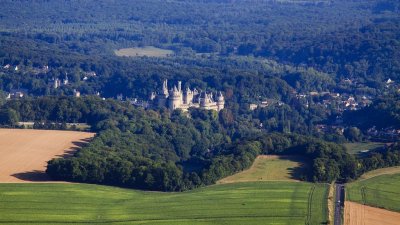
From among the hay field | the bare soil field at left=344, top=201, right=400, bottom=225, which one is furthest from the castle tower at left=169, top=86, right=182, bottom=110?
the hay field

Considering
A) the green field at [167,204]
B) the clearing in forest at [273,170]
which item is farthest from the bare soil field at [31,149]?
the clearing in forest at [273,170]

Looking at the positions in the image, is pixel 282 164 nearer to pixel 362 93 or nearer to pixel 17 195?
pixel 17 195

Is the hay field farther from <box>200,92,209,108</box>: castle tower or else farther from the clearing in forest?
the clearing in forest

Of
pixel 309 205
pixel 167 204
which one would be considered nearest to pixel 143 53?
pixel 167 204

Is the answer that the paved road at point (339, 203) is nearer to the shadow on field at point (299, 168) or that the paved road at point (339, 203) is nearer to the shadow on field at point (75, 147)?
the shadow on field at point (299, 168)

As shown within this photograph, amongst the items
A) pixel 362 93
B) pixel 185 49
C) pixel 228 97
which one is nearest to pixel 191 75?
pixel 228 97

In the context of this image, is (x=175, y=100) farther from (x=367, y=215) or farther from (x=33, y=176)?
(x=367, y=215)
